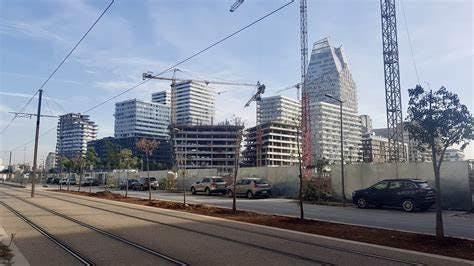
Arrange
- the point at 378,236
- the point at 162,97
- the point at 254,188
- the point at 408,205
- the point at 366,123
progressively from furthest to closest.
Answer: the point at 366,123 → the point at 162,97 → the point at 254,188 → the point at 408,205 → the point at 378,236

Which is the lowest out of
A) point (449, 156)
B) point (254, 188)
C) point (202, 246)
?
point (202, 246)

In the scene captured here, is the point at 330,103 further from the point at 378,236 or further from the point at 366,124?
the point at 378,236

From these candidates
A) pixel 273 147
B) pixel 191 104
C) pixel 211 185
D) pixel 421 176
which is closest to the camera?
pixel 421 176

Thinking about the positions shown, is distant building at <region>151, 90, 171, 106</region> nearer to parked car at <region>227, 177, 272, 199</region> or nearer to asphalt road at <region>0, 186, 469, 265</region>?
parked car at <region>227, 177, 272, 199</region>

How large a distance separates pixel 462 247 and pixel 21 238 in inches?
467

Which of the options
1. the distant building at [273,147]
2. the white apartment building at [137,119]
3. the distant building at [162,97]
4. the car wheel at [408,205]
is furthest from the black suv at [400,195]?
the distant building at [273,147]

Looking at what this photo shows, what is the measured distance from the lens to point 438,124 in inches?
497

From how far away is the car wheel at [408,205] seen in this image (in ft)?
75.2

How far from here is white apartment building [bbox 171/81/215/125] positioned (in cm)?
8938

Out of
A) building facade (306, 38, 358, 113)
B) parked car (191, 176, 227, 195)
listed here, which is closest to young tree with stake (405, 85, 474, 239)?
parked car (191, 176, 227, 195)

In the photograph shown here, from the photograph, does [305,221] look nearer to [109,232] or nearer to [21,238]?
[109,232]

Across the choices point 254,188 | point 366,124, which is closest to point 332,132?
point 366,124

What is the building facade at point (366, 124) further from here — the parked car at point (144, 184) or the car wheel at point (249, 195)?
the car wheel at point (249, 195)

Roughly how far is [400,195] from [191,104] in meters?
77.6
